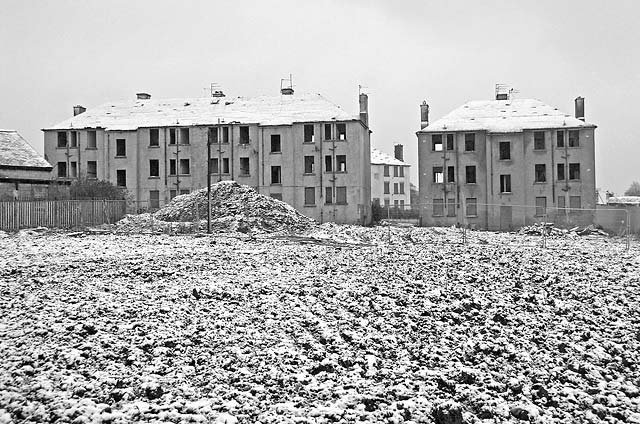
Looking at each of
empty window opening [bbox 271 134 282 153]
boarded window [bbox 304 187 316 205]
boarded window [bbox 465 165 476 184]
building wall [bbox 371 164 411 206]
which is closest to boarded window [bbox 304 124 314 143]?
empty window opening [bbox 271 134 282 153]

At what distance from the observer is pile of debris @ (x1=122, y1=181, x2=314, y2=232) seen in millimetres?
35688

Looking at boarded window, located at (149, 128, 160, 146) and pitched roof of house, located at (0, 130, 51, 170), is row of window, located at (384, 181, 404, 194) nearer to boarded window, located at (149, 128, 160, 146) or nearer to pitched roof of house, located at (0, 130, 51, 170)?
boarded window, located at (149, 128, 160, 146)

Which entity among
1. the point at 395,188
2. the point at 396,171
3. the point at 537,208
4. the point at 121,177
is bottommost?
the point at 537,208

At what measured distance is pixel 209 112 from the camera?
59.4m

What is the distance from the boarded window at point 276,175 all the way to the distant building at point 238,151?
8cm

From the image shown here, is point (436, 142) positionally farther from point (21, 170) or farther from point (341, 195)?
point (21, 170)

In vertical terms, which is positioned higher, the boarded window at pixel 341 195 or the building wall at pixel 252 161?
the building wall at pixel 252 161

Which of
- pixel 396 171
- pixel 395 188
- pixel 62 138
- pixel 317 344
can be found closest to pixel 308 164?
pixel 62 138

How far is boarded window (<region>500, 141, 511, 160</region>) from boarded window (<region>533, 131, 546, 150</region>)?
1.97 metres

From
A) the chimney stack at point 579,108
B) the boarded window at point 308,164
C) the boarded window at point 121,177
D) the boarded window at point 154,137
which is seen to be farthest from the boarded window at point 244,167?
the chimney stack at point 579,108

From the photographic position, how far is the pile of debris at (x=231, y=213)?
1405 inches

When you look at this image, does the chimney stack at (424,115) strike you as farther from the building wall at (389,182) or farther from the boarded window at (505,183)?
the building wall at (389,182)

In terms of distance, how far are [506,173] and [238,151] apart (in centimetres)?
2159

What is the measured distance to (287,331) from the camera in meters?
10.1
